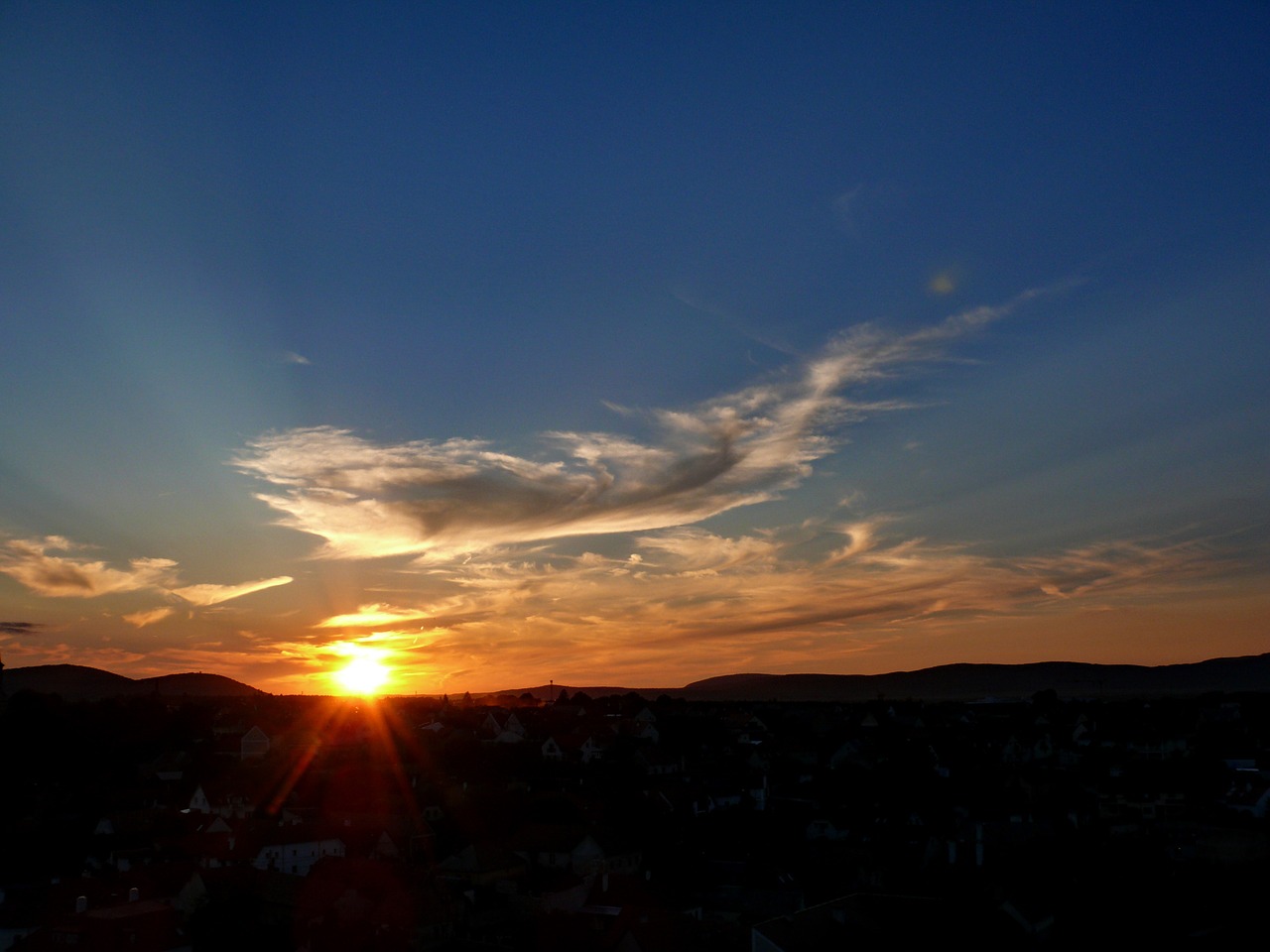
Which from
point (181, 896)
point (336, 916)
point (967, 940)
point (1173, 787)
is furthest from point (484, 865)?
point (1173, 787)

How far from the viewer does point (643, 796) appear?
2557 inches

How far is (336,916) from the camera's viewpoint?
41.5 m

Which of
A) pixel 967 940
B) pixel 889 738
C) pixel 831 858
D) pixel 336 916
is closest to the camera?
pixel 967 940

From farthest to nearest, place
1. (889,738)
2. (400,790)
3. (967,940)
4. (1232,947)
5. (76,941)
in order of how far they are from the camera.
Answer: (889,738) < (400,790) < (76,941) < (967,940) < (1232,947)

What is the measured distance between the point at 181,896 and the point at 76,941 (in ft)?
24.8

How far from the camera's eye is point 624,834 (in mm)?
55625

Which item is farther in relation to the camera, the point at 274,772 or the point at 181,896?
the point at 274,772

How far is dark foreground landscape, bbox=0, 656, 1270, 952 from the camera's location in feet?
117

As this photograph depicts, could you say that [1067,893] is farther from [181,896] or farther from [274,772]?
[274,772]

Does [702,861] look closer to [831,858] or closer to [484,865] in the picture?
[831,858]

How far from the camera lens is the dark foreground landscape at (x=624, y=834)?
3578cm

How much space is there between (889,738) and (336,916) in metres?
64.4

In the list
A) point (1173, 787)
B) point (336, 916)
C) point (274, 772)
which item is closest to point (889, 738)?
point (1173, 787)

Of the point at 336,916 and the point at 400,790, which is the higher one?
the point at 400,790
